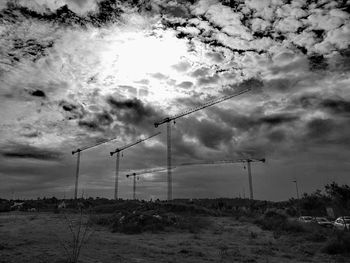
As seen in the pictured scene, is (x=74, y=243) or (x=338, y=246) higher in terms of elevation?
(x=74, y=243)

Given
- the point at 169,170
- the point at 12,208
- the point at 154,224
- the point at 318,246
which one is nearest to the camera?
the point at 318,246

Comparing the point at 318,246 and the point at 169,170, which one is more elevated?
the point at 169,170

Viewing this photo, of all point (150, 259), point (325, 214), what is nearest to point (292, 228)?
point (150, 259)

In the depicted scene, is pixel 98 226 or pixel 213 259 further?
pixel 98 226

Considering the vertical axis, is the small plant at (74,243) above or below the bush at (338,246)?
above

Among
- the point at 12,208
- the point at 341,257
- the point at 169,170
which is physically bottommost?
the point at 341,257

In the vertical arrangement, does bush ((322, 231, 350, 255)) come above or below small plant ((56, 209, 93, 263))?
below

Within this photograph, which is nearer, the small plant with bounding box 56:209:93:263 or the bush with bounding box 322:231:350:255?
the small plant with bounding box 56:209:93:263

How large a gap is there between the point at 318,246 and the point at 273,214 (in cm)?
3209

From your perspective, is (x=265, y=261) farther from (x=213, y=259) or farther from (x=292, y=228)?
(x=292, y=228)

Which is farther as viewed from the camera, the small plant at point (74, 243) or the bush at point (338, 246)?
the bush at point (338, 246)

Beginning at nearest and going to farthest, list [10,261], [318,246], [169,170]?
[10,261] < [318,246] < [169,170]

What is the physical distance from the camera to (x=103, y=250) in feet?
67.8

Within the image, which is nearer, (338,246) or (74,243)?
(74,243)
